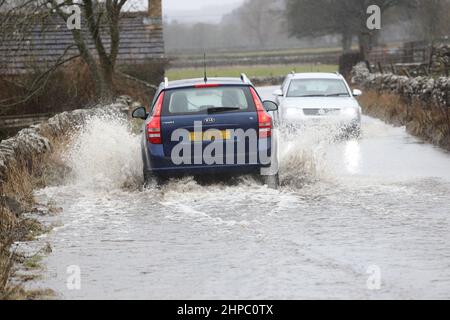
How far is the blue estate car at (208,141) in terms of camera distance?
1346 cm

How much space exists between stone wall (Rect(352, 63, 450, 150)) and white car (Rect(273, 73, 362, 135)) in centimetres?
184

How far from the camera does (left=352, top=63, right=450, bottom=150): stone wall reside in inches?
848

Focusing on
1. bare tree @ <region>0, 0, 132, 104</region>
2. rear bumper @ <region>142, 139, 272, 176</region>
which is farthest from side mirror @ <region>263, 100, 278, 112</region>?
bare tree @ <region>0, 0, 132, 104</region>

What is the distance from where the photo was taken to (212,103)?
47.5ft

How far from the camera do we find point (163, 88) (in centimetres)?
1430

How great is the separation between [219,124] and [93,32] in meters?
15.7

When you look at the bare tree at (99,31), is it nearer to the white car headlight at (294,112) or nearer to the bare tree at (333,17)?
the white car headlight at (294,112)

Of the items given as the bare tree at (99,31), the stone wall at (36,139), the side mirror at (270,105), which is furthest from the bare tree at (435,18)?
the side mirror at (270,105)

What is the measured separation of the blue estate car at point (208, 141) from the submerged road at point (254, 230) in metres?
0.37

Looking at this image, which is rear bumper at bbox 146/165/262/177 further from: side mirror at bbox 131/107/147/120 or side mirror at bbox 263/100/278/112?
side mirror at bbox 263/100/278/112

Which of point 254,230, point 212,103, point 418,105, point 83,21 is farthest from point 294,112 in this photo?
point 83,21
